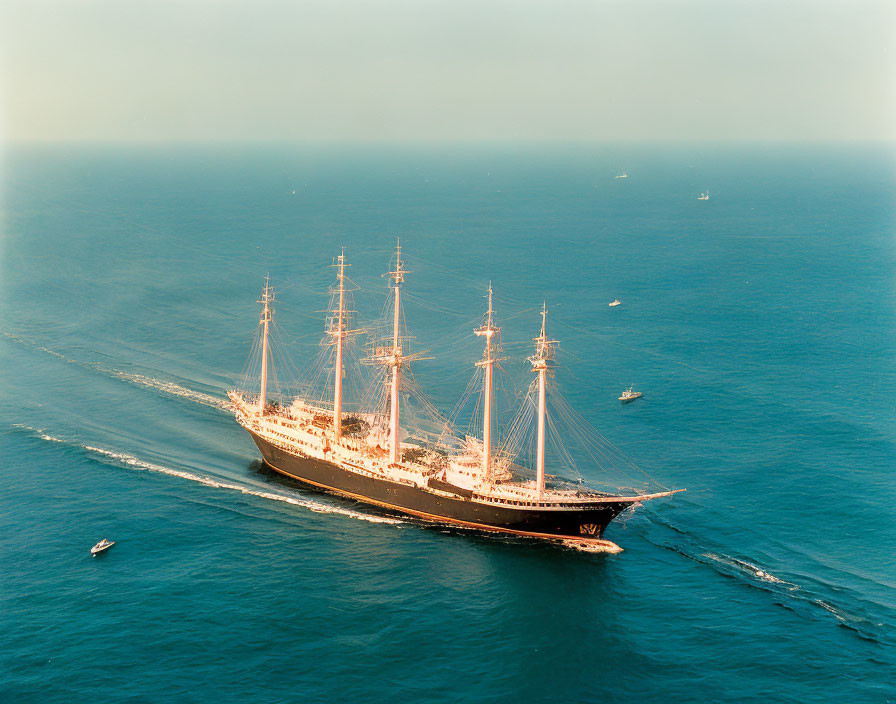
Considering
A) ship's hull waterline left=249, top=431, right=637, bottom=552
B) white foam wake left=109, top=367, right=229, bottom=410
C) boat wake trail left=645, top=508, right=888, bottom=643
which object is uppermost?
white foam wake left=109, top=367, right=229, bottom=410

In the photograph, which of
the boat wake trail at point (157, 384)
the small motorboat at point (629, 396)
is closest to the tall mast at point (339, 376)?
the boat wake trail at point (157, 384)

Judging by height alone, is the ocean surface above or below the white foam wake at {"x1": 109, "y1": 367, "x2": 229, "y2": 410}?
below

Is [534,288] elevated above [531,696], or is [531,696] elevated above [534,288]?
[534,288]

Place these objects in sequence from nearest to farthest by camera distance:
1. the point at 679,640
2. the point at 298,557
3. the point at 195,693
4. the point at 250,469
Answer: the point at 195,693 < the point at 679,640 < the point at 298,557 < the point at 250,469

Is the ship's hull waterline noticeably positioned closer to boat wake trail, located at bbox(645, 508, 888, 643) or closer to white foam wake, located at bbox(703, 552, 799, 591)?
boat wake trail, located at bbox(645, 508, 888, 643)

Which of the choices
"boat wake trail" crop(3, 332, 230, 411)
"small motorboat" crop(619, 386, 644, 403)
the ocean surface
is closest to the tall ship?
the ocean surface

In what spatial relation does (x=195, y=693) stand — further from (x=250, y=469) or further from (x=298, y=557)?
(x=250, y=469)

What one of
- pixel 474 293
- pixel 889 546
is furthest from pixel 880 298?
pixel 889 546
